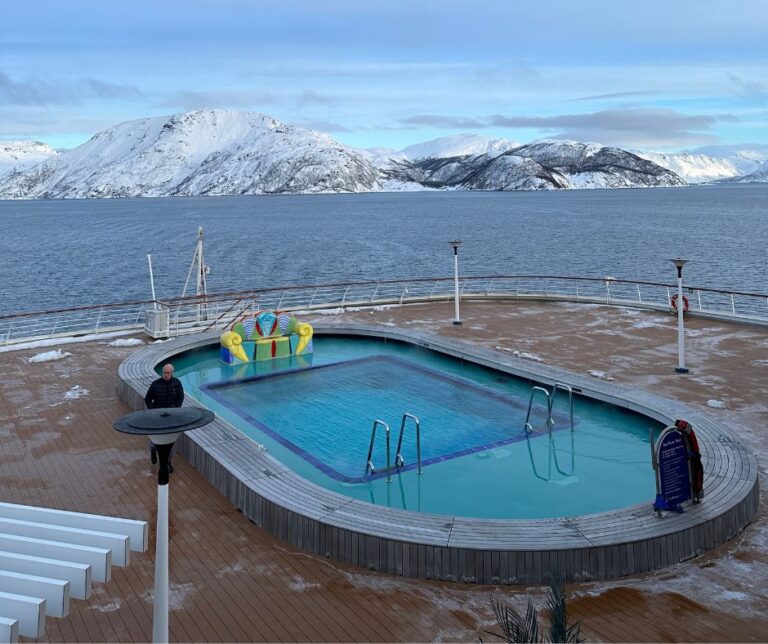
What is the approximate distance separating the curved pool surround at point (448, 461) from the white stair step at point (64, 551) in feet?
8.94

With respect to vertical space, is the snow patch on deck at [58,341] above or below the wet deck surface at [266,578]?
above

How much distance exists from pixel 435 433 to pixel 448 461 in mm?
1352

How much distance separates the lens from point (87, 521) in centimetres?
622

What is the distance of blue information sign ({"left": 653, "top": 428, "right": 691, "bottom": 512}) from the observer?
26.5 ft

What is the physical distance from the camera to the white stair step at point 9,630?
483 centimetres

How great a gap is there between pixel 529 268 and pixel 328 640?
52.7 meters

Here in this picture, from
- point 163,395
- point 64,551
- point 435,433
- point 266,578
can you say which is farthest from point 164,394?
point 435,433

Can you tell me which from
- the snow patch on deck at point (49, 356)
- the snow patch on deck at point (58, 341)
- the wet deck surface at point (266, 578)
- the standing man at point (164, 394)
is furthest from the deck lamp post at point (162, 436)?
the snow patch on deck at point (58, 341)

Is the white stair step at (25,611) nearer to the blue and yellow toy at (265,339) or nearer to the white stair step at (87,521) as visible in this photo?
the white stair step at (87,521)

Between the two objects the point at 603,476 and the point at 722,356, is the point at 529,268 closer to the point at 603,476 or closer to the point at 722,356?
the point at 722,356

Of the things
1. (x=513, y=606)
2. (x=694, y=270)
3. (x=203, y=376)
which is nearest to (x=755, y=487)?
(x=513, y=606)

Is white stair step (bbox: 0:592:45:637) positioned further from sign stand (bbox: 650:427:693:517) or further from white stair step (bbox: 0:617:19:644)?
sign stand (bbox: 650:427:693:517)

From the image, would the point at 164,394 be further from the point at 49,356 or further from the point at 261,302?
the point at 261,302

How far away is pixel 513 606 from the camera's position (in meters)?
6.91
